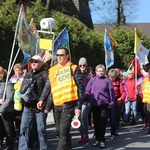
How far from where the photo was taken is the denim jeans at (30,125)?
7.21 meters

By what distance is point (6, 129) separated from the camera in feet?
25.9

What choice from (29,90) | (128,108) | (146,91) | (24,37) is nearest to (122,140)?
(146,91)

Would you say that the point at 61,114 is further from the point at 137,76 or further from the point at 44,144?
the point at 137,76

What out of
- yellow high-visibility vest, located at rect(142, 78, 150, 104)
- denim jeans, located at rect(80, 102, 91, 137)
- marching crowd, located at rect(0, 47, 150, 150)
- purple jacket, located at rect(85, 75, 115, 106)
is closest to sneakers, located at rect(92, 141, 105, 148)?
denim jeans, located at rect(80, 102, 91, 137)

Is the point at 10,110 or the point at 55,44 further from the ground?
the point at 55,44

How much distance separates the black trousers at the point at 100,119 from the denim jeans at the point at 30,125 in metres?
1.75

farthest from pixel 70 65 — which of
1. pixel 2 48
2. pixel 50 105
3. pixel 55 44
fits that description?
pixel 2 48

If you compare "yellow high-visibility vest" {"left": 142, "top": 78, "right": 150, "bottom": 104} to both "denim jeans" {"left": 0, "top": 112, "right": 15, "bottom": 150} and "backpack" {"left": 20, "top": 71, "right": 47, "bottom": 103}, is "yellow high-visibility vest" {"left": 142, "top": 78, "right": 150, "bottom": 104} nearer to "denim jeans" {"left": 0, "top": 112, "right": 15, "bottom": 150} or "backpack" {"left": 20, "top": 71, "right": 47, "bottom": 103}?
"denim jeans" {"left": 0, "top": 112, "right": 15, "bottom": 150}

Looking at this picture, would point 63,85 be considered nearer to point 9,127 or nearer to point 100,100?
point 9,127

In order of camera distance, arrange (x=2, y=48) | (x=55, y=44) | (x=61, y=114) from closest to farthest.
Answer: (x=61, y=114) → (x=55, y=44) → (x=2, y=48)

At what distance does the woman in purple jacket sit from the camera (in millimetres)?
8625

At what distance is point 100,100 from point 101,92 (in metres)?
0.17

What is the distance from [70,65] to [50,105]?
805mm

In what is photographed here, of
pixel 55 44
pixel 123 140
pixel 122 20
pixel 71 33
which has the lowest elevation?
pixel 123 140
